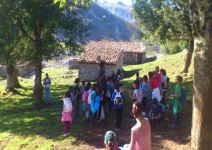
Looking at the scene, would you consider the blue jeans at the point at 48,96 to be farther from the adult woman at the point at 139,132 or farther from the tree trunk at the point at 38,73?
the adult woman at the point at 139,132

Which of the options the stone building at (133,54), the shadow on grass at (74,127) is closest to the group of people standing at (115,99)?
the shadow on grass at (74,127)

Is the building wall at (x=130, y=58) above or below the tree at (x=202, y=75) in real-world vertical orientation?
above

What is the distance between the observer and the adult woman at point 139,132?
8.91m

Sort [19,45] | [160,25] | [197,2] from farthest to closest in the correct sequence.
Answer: [160,25] → [19,45] → [197,2]

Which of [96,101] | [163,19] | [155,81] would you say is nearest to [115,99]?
[96,101]

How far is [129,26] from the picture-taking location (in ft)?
479

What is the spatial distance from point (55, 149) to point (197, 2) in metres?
9.25

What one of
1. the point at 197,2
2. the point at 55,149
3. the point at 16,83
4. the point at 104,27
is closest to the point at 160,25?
the point at 16,83

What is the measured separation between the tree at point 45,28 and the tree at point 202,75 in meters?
13.2

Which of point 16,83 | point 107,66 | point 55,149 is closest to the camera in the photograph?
point 55,149

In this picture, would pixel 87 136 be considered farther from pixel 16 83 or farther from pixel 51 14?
pixel 16 83

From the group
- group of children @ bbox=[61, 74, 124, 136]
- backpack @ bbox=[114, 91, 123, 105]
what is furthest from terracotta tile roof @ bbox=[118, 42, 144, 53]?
backpack @ bbox=[114, 91, 123, 105]

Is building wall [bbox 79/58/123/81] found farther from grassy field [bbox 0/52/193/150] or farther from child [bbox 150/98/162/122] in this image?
child [bbox 150/98/162/122]

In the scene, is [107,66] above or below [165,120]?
above
